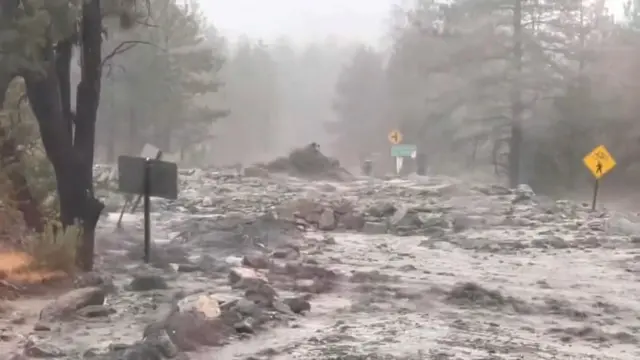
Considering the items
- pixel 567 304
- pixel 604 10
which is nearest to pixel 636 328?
pixel 567 304

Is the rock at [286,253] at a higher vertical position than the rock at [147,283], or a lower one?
Result: lower

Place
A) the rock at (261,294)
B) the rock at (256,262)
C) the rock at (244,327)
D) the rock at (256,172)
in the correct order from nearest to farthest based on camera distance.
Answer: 1. the rock at (244,327)
2. the rock at (261,294)
3. the rock at (256,262)
4. the rock at (256,172)

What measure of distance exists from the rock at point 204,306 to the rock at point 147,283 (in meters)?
1.33

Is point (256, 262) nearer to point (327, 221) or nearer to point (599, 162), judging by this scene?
point (327, 221)

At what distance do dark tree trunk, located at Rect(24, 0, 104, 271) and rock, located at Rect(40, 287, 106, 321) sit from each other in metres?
1.88

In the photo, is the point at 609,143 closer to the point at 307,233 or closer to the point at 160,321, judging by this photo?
the point at 307,233

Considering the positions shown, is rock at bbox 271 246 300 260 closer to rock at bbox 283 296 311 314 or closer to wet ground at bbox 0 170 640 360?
wet ground at bbox 0 170 640 360

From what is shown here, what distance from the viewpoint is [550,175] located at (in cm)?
3084

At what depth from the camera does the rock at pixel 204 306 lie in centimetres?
720

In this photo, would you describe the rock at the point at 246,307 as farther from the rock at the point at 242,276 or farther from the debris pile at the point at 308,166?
the debris pile at the point at 308,166

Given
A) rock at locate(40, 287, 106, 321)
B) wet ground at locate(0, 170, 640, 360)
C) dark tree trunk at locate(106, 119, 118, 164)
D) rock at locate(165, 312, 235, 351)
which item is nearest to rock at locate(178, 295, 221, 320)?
wet ground at locate(0, 170, 640, 360)

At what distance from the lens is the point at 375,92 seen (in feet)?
156

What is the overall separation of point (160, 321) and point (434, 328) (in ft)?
7.41

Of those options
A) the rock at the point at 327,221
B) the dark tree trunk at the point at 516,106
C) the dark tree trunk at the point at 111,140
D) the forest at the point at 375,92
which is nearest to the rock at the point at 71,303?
the forest at the point at 375,92
